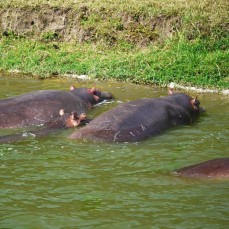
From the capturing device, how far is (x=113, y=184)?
6.97 m

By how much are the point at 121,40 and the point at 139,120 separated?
5.72m

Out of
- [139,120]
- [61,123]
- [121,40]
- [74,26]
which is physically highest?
[74,26]

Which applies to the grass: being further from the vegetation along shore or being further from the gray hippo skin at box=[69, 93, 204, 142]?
the gray hippo skin at box=[69, 93, 204, 142]

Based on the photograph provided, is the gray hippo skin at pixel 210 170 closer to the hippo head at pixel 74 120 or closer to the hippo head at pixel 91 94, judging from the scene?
the hippo head at pixel 74 120

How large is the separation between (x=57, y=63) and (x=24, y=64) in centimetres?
78

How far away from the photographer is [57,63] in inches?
551

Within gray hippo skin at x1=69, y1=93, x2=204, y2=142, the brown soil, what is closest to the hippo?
gray hippo skin at x1=69, y1=93, x2=204, y2=142

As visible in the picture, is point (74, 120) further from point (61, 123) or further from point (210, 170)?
point (210, 170)

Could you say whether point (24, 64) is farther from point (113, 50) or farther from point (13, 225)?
point (13, 225)

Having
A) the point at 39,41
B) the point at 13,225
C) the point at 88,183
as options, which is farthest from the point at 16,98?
the point at 39,41

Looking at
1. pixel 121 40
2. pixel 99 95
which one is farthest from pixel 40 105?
pixel 121 40

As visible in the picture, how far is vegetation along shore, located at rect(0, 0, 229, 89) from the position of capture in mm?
12734

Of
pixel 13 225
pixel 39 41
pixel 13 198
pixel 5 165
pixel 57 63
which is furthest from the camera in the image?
pixel 39 41

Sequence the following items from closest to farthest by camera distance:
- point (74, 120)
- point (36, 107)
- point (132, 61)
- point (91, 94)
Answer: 1. point (74, 120)
2. point (36, 107)
3. point (91, 94)
4. point (132, 61)
